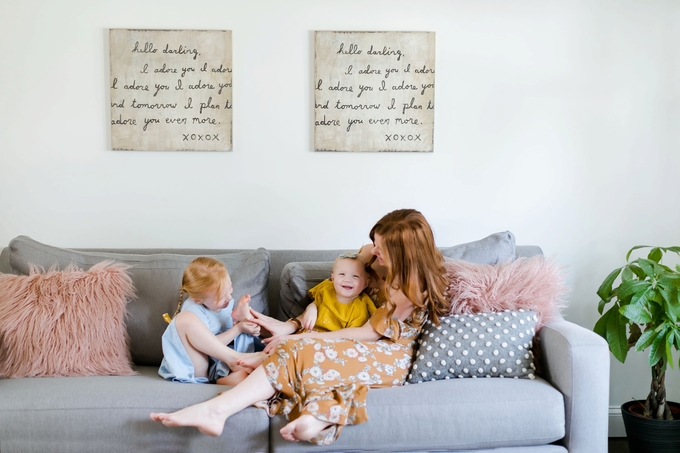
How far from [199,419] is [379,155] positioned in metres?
1.52

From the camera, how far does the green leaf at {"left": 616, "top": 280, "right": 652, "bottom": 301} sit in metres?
2.26

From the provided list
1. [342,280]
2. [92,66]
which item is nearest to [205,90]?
[92,66]

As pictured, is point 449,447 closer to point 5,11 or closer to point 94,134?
point 94,134

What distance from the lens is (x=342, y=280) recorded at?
7.24 feet

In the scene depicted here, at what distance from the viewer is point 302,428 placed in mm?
1735

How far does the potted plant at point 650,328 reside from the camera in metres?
2.24

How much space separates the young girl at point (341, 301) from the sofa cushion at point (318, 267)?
0.07 metres

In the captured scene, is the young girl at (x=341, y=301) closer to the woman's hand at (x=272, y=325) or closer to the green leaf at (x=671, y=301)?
the woman's hand at (x=272, y=325)

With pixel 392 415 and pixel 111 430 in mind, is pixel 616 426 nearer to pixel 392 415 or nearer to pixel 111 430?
pixel 392 415

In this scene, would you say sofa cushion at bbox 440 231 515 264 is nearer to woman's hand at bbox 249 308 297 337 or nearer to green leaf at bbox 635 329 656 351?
green leaf at bbox 635 329 656 351

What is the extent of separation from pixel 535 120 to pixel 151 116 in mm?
1772

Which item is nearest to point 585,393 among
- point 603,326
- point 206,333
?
point 603,326

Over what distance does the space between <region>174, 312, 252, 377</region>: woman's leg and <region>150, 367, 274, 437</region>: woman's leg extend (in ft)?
0.69

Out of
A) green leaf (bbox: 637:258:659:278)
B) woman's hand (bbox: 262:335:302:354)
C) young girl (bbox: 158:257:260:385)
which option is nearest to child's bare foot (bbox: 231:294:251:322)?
young girl (bbox: 158:257:260:385)
